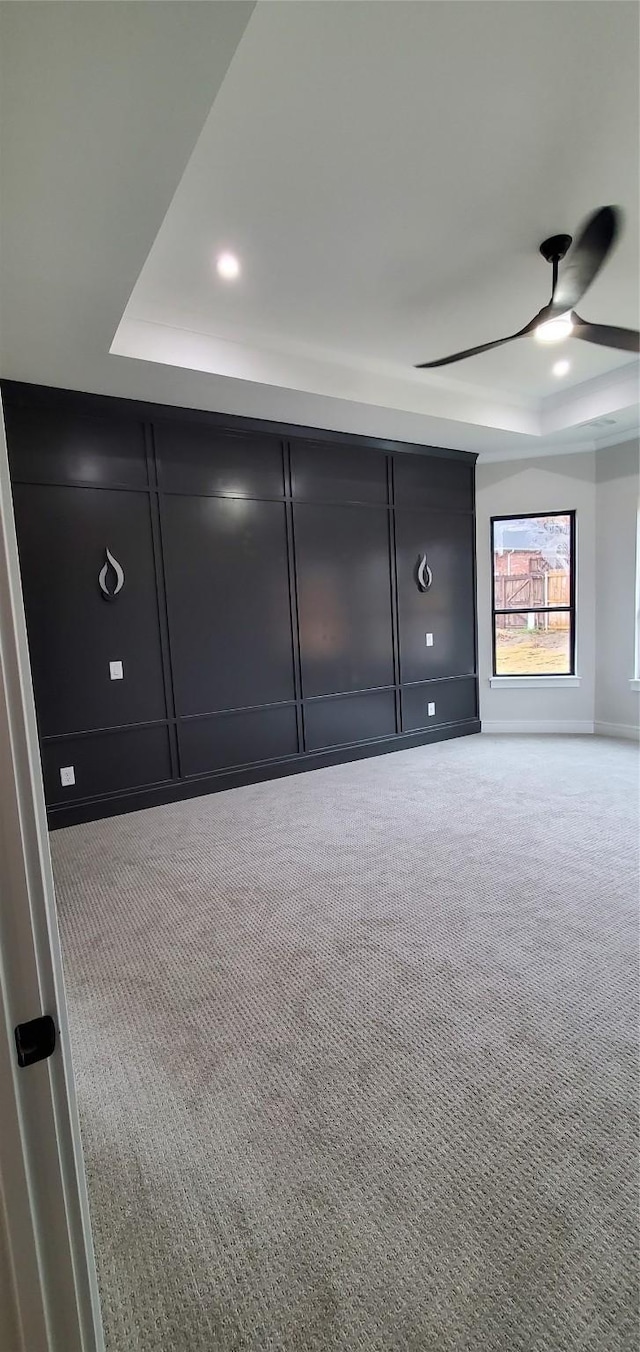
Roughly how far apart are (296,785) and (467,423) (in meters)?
3.37

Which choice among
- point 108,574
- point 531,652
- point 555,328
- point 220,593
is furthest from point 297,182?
point 531,652

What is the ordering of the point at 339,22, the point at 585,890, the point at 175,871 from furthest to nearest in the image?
the point at 175,871, the point at 585,890, the point at 339,22

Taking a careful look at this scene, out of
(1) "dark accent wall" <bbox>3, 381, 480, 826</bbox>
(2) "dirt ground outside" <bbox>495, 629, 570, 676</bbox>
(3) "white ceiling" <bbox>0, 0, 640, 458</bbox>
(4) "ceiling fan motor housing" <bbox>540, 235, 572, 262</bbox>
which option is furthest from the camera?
(2) "dirt ground outside" <bbox>495, 629, 570, 676</bbox>

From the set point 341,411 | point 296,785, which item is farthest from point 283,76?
point 296,785

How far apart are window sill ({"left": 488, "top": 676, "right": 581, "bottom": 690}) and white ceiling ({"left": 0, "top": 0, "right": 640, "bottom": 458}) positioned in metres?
3.13

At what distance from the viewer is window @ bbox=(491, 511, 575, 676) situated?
5859mm

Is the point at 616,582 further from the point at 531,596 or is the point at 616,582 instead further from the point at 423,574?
the point at 423,574

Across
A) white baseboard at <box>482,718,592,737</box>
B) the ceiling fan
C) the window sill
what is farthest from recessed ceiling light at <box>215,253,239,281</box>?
white baseboard at <box>482,718,592,737</box>

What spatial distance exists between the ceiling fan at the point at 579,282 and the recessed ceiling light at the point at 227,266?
1.24m

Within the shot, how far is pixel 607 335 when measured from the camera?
2832 millimetres

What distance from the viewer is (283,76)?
185 cm

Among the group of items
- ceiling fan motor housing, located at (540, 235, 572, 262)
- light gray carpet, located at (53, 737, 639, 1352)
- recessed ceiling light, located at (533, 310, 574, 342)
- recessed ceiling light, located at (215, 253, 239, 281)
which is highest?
recessed ceiling light, located at (215, 253, 239, 281)

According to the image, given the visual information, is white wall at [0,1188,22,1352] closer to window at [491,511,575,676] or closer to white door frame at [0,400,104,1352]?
white door frame at [0,400,104,1352]

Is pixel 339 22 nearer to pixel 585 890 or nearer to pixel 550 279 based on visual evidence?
pixel 550 279
